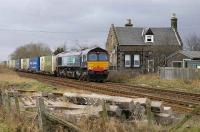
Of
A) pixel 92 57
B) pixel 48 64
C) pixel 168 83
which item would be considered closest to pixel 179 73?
pixel 168 83

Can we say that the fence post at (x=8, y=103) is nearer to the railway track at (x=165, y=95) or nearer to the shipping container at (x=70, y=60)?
the railway track at (x=165, y=95)

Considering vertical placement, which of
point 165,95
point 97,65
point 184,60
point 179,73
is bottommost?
point 165,95

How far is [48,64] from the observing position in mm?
68188

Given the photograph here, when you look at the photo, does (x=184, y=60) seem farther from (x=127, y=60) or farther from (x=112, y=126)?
(x=112, y=126)

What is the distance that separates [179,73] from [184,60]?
37.2 feet

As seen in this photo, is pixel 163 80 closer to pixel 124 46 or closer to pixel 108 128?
pixel 124 46

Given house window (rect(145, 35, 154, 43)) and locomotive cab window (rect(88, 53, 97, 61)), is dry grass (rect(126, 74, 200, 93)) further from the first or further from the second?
house window (rect(145, 35, 154, 43))

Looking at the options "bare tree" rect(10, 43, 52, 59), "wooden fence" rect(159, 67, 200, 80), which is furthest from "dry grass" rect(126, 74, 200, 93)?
"bare tree" rect(10, 43, 52, 59)

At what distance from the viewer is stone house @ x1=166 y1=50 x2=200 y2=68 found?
173 feet

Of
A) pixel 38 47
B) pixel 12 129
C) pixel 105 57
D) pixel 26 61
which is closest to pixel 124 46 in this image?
pixel 105 57

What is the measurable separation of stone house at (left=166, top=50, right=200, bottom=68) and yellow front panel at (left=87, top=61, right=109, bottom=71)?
10948mm

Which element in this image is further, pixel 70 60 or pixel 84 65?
pixel 70 60

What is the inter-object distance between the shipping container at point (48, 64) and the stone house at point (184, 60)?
48.4ft

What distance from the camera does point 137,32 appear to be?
72.5 metres
